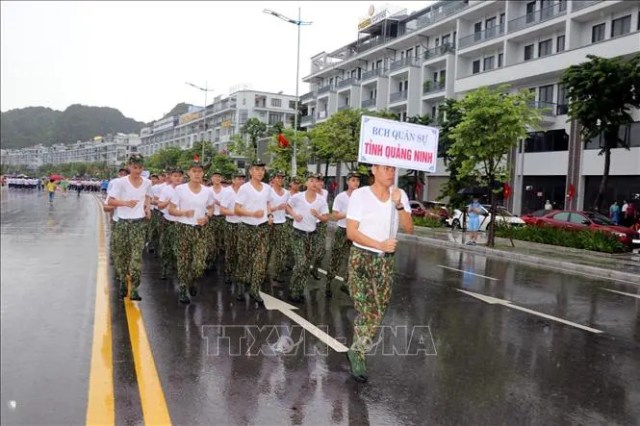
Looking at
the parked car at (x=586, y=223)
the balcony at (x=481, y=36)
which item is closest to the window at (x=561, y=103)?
the balcony at (x=481, y=36)

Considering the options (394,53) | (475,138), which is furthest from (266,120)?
(475,138)

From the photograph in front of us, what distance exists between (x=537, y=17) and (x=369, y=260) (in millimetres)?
34353

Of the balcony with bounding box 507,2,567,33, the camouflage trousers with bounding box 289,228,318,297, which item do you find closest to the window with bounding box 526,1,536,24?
the balcony with bounding box 507,2,567,33

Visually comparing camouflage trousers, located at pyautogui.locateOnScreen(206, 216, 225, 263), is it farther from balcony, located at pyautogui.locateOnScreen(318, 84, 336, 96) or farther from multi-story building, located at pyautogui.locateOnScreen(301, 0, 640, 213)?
balcony, located at pyautogui.locateOnScreen(318, 84, 336, 96)

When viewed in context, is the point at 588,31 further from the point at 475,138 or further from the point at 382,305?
the point at 382,305

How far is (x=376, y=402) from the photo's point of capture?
430 centimetres

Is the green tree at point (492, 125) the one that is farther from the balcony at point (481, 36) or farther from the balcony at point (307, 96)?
the balcony at point (307, 96)

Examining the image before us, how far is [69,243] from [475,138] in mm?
12546

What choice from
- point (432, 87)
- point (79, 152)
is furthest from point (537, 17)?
point (79, 152)

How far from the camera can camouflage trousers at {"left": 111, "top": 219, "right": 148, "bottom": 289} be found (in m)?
7.43

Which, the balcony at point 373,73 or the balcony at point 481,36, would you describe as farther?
the balcony at point 373,73

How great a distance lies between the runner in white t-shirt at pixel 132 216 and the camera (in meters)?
7.41

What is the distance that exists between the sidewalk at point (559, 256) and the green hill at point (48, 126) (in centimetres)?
18246

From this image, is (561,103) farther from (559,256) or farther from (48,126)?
(48,126)
